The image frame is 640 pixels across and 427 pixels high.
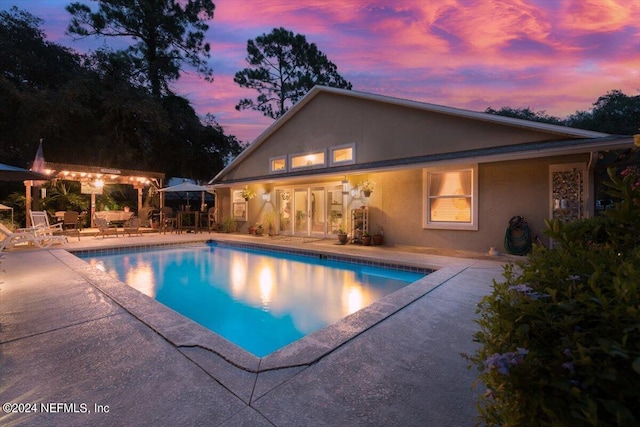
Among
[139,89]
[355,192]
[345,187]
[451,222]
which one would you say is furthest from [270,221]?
[139,89]

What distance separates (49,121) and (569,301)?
22378mm

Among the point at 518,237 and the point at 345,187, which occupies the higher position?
the point at 345,187

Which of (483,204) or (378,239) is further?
(378,239)

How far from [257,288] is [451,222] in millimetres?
6393

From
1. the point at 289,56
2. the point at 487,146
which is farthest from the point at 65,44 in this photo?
the point at 487,146

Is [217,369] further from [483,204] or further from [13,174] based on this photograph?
[13,174]

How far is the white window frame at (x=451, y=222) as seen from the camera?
29.6 feet

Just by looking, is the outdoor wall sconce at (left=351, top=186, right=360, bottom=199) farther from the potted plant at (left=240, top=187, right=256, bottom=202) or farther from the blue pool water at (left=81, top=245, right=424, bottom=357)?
the potted plant at (left=240, top=187, right=256, bottom=202)

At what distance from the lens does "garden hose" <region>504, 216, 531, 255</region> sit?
8125 mm

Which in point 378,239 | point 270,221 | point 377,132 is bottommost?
point 378,239

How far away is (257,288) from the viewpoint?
6797 millimetres

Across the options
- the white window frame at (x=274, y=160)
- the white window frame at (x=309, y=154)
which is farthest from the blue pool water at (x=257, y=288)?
the white window frame at (x=274, y=160)

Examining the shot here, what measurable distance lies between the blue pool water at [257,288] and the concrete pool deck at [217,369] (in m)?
1.28

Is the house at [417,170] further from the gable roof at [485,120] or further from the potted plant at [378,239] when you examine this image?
the potted plant at [378,239]
